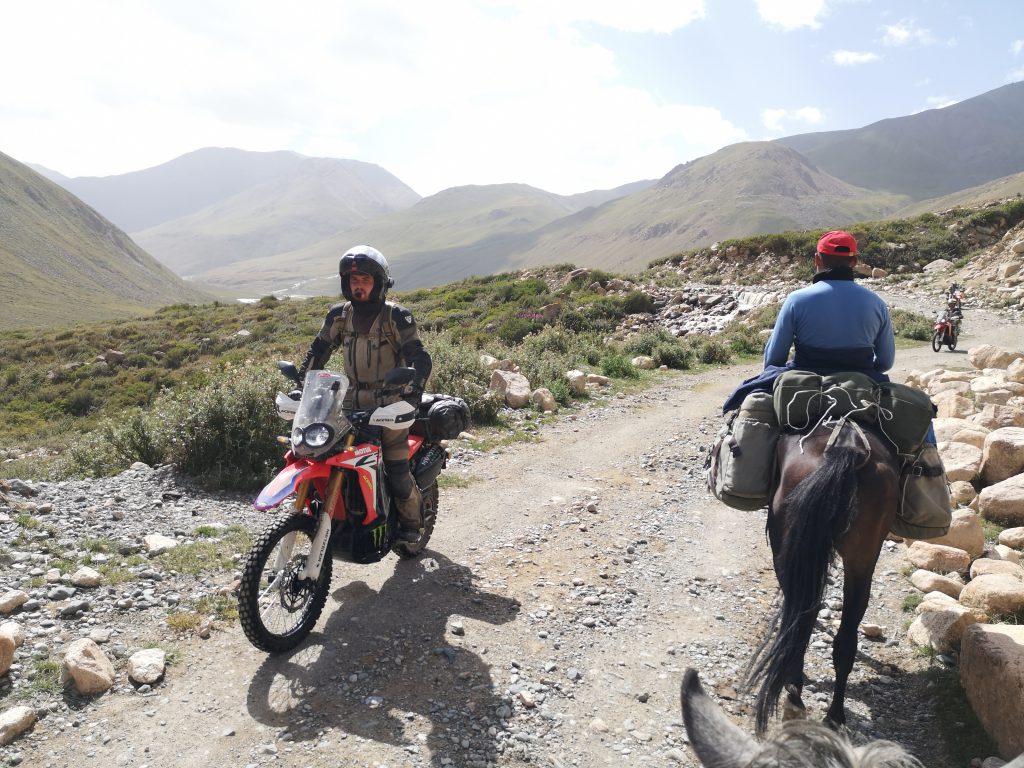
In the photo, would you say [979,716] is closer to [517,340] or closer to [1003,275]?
[517,340]

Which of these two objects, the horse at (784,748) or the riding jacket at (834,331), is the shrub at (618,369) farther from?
the horse at (784,748)

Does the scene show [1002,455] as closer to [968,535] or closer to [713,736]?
[968,535]

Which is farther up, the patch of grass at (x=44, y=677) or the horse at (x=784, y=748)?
the horse at (x=784, y=748)

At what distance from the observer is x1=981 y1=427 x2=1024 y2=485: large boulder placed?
625cm

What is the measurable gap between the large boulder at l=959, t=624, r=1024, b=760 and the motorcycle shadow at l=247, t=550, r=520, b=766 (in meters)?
2.65

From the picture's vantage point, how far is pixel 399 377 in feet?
14.6

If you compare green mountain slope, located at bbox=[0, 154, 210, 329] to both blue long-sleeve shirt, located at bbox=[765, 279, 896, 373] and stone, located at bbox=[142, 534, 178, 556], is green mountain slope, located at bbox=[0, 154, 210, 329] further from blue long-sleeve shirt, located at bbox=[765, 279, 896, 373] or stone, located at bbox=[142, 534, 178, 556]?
blue long-sleeve shirt, located at bbox=[765, 279, 896, 373]

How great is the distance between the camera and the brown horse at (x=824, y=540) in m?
3.24

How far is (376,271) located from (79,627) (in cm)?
329

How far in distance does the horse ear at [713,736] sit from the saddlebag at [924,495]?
247 centimetres

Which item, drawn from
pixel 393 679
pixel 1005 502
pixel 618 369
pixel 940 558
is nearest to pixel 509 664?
pixel 393 679

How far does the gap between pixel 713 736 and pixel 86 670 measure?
377 centimetres

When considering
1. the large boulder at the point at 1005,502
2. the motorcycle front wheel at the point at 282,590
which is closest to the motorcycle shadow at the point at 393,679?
the motorcycle front wheel at the point at 282,590

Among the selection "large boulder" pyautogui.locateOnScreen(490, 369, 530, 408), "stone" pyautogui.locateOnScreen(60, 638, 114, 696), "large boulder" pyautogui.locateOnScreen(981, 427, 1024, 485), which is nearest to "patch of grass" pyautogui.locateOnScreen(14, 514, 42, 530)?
"stone" pyautogui.locateOnScreen(60, 638, 114, 696)
